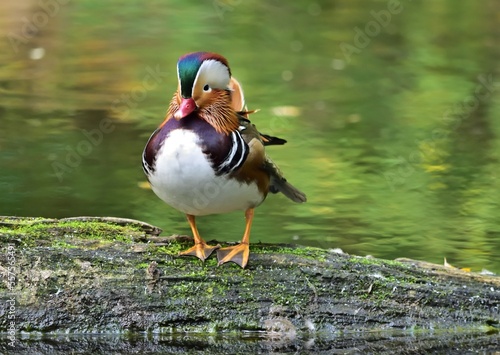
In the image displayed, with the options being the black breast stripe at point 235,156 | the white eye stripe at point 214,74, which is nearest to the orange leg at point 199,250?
the black breast stripe at point 235,156

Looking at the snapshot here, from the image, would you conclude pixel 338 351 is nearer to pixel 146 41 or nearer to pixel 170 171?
pixel 170 171

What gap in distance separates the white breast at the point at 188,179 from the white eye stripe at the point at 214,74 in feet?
0.88

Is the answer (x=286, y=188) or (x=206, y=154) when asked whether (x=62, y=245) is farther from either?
(x=286, y=188)

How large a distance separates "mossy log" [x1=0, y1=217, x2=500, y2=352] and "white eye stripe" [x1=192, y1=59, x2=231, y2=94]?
0.79m

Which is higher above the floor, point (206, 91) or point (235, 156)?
point (206, 91)

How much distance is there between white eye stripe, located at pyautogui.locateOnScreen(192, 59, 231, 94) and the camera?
416 centimetres

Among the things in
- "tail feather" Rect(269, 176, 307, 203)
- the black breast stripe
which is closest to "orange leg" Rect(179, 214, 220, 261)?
the black breast stripe

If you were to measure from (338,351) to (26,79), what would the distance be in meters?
7.16

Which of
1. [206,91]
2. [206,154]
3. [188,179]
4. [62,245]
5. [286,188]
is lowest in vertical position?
[62,245]

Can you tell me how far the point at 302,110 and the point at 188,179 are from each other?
5618 mm

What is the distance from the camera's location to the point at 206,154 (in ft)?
13.4

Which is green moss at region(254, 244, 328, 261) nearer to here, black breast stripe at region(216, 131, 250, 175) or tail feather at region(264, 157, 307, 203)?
tail feather at region(264, 157, 307, 203)

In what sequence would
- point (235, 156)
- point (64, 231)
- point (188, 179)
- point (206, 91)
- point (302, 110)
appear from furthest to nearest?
1. point (302, 110)
2. point (64, 231)
3. point (206, 91)
4. point (235, 156)
5. point (188, 179)

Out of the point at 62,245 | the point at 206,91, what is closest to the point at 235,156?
the point at 206,91
